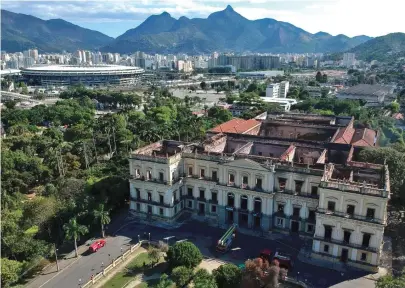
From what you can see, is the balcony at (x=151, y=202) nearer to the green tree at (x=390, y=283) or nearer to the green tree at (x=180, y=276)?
the green tree at (x=180, y=276)

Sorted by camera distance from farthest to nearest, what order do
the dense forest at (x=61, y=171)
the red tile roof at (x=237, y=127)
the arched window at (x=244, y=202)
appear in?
1. the red tile roof at (x=237, y=127)
2. the arched window at (x=244, y=202)
3. the dense forest at (x=61, y=171)

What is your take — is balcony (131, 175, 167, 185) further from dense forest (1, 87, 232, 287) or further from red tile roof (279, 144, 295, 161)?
red tile roof (279, 144, 295, 161)

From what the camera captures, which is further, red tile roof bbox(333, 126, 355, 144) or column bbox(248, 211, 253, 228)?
red tile roof bbox(333, 126, 355, 144)

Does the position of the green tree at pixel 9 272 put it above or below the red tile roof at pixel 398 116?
below

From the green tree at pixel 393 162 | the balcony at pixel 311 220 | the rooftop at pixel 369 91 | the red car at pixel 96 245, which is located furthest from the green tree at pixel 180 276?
the rooftop at pixel 369 91

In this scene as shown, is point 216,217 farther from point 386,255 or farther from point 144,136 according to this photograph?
point 144,136

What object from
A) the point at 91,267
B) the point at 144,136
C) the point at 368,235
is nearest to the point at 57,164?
the point at 144,136

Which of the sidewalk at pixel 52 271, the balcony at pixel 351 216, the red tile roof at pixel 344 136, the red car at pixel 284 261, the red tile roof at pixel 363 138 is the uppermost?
the red tile roof at pixel 344 136

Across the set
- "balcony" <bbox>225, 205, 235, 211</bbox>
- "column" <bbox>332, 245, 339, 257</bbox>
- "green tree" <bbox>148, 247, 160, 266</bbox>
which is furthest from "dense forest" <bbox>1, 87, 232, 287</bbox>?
"column" <bbox>332, 245, 339, 257</bbox>

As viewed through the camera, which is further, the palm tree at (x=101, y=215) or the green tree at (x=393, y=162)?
the green tree at (x=393, y=162)
